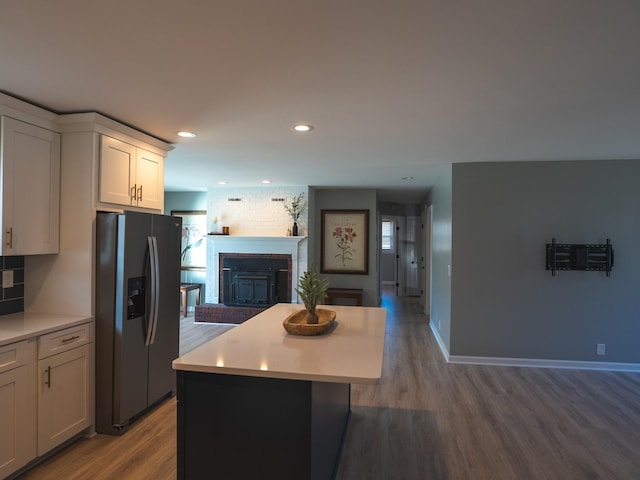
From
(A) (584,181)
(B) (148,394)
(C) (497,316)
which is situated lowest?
(B) (148,394)

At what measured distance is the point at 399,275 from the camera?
392 inches

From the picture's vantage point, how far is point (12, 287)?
108 inches

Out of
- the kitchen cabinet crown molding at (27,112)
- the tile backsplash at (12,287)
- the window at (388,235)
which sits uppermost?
the kitchen cabinet crown molding at (27,112)

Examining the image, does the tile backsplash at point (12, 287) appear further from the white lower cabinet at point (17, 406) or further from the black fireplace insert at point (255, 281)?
the black fireplace insert at point (255, 281)

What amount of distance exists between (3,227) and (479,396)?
Answer: 3.88 meters

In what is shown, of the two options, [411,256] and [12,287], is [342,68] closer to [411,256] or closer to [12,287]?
[12,287]

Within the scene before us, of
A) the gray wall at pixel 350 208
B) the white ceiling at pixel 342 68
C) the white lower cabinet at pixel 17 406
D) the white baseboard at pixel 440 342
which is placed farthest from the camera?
the gray wall at pixel 350 208

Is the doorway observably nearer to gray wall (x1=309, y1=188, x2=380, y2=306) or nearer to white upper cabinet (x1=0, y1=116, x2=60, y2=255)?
gray wall (x1=309, y1=188, x2=380, y2=306)

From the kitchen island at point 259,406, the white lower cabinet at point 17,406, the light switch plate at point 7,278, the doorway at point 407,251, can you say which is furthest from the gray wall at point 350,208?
the kitchen island at point 259,406

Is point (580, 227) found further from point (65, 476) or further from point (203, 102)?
point (65, 476)

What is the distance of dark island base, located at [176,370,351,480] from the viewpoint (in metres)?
1.70

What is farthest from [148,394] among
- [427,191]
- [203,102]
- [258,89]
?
[427,191]

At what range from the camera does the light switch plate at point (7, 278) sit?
105 inches

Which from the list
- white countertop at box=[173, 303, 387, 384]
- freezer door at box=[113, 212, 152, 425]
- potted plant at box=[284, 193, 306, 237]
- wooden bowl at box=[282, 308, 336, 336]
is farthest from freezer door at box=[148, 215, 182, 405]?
potted plant at box=[284, 193, 306, 237]
